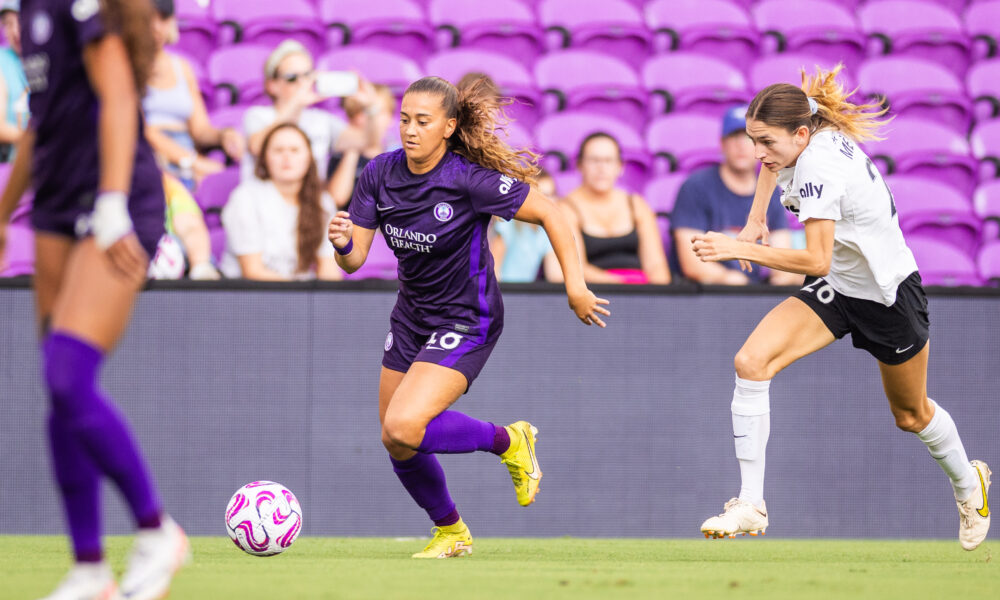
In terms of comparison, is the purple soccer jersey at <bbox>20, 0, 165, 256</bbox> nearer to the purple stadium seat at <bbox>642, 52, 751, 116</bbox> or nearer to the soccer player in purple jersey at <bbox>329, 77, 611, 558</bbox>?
the soccer player in purple jersey at <bbox>329, 77, 611, 558</bbox>

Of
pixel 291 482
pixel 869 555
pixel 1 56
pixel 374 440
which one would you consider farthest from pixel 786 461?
pixel 1 56

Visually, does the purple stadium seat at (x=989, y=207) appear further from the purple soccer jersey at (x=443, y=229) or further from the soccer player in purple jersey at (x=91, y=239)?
the soccer player in purple jersey at (x=91, y=239)

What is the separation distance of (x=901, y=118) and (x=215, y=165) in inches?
211

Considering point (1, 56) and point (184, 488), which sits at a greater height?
point (1, 56)

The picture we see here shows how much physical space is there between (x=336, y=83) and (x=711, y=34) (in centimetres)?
369

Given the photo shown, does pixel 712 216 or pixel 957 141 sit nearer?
pixel 712 216

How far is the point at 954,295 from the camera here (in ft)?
22.6

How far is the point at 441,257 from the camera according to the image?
507cm

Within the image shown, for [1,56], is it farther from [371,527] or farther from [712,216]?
[712,216]

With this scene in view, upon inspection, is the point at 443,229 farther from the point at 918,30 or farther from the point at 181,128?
the point at 918,30

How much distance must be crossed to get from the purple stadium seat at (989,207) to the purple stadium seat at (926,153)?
284 mm

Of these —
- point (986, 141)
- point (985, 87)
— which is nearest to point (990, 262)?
point (986, 141)

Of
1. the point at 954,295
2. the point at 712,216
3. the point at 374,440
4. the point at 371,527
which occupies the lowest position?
the point at 371,527

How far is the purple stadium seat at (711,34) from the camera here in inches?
412
